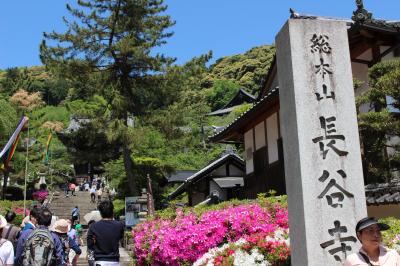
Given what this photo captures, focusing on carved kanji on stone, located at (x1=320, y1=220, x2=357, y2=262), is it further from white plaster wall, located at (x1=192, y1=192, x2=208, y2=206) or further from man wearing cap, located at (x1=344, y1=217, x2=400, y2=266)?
white plaster wall, located at (x1=192, y1=192, x2=208, y2=206)

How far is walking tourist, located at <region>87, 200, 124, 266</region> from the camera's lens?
572 cm

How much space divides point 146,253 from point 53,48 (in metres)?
16.2

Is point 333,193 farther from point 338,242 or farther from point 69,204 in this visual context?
point 69,204

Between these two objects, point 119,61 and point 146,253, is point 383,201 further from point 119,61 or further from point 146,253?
point 119,61

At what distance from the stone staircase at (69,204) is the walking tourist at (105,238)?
1030 inches

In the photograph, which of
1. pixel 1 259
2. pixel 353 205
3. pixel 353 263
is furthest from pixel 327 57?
pixel 1 259

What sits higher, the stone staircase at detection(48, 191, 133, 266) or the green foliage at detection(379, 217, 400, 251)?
the stone staircase at detection(48, 191, 133, 266)

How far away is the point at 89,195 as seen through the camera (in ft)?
123

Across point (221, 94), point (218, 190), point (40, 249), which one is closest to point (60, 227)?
point (40, 249)

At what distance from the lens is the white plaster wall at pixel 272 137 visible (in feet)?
48.8

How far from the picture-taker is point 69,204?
33781 millimetres

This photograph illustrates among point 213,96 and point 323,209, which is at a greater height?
point 213,96

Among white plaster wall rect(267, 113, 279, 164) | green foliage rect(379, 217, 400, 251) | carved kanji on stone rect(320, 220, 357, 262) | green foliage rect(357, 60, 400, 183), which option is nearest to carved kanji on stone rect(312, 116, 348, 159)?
carved kanji on stone rect(320, 220, 357, 262)

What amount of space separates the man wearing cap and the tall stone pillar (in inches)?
45.9
